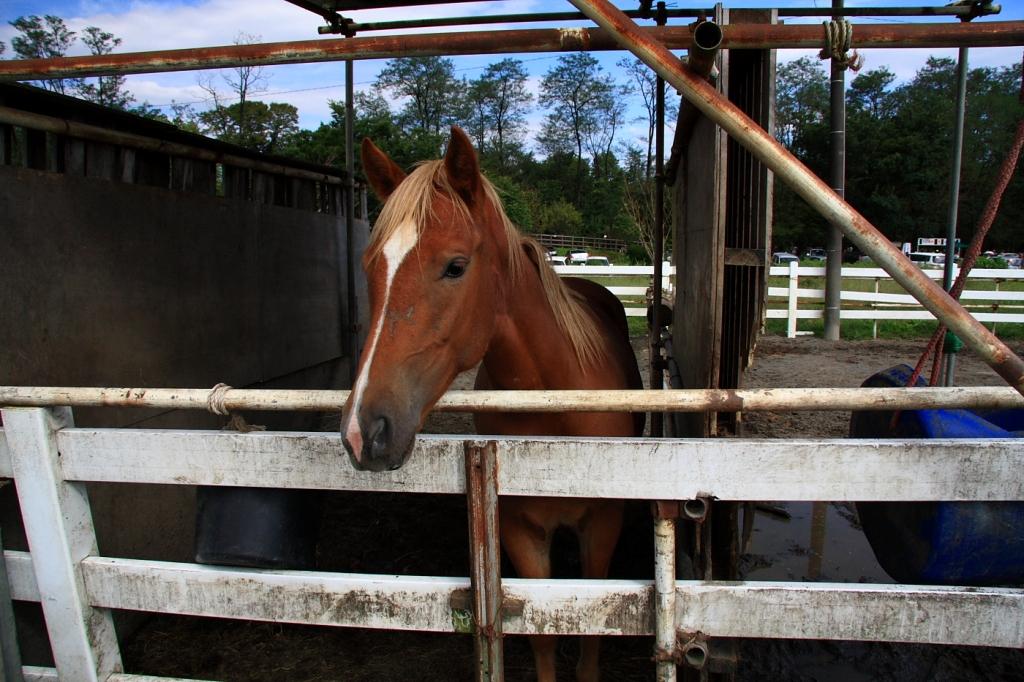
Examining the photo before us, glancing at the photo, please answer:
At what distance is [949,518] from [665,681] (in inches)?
31.2

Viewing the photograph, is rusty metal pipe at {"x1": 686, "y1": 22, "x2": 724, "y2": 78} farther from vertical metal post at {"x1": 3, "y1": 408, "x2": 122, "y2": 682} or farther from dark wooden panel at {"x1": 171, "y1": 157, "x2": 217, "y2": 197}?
dark wooden panel at {"x1": 171, "y1": 157, "x2": 217, "y2": 197}

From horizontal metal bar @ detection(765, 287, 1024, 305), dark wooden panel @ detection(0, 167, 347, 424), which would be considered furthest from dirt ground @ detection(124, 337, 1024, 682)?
horizontal metal bar @ detection(765, 287, 1024, 305)

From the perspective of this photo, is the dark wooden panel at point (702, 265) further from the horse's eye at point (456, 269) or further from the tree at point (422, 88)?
the tree at point (422, 88)

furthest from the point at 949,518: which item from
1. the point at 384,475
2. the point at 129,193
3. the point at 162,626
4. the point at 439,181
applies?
the point at 129,193

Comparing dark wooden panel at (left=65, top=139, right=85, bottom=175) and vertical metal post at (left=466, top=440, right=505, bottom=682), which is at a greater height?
dark wooden panel at (left=65, top=139, right=85, bottom=175)

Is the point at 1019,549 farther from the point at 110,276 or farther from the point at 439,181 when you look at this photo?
the point at 110,276

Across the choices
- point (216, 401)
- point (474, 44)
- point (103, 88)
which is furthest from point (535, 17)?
point (103, 88)

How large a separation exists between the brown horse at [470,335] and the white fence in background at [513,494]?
231 millimetres

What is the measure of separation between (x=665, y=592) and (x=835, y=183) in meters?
9.69

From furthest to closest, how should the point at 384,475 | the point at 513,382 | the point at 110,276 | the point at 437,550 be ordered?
the point at 437,550, the point at 110,276, the point at 513,382, the point at 384,475

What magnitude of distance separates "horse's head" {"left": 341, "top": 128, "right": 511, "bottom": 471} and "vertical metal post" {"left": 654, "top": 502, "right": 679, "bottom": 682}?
661 mm

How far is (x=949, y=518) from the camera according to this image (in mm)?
1403

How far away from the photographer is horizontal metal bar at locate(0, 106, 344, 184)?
240 cm

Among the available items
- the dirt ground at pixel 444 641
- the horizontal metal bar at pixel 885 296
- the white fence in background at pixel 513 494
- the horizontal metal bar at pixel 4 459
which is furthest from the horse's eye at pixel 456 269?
the horizontal metal bar at pixel 885 296
